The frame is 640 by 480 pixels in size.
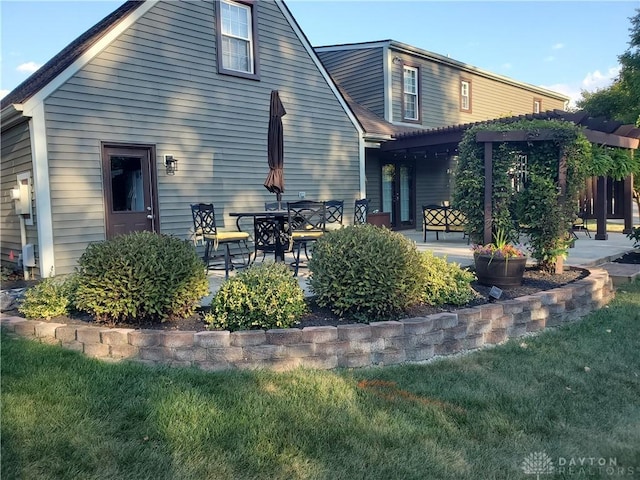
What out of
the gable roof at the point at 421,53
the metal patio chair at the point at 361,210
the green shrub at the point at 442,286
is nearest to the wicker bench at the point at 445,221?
the metal patio chair at the point at 361,210

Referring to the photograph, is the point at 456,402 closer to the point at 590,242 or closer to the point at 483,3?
the point at 590,242

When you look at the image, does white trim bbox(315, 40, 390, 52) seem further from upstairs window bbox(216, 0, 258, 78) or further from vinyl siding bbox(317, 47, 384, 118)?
upstairs window bbox(216, 0, 258, 78)

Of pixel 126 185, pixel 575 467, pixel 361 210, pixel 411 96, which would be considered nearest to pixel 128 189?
pixel 126 185

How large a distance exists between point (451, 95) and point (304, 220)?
36.4 ft

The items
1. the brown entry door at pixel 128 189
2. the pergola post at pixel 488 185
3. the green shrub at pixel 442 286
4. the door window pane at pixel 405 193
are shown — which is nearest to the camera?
the green shrub at pixel 442 286

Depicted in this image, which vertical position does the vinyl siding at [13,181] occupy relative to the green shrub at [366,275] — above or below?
above

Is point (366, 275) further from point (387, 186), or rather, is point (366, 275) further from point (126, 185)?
point (387, 186)

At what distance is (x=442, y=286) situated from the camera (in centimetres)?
430

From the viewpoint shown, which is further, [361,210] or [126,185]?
[361,210]

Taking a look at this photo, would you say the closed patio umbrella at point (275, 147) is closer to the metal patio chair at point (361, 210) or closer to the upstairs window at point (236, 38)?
the metal patio chair at point (361, 210)

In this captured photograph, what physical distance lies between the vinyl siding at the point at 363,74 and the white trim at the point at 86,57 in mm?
7073

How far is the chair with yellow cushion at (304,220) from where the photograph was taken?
6016 mm

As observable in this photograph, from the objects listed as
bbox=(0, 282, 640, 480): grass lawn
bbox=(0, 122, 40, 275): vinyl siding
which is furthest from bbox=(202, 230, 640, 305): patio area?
bbox=(0, 122, 40, 275): vinyl siding

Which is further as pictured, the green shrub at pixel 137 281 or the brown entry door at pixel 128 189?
the brown entry door at pixel 128 189
